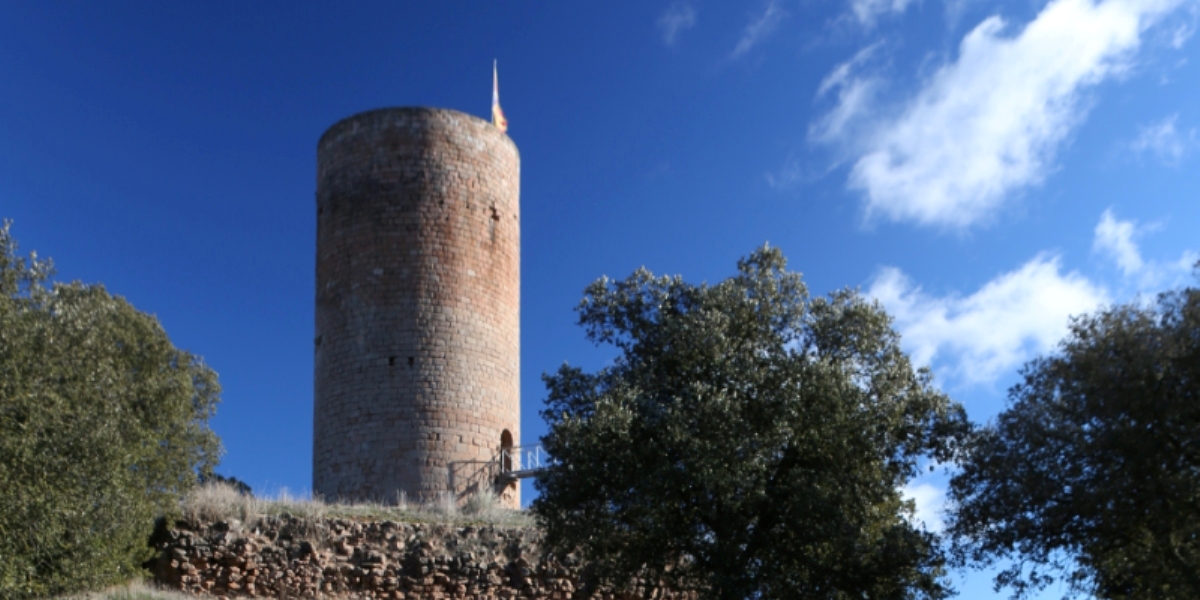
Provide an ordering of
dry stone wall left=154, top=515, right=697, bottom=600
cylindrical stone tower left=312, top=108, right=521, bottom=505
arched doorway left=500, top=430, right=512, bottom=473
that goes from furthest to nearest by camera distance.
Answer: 1. arched doorway left=500, top=430, right=512, bottom=473
2. cylindrical stone tower left=312, top=108, right=521, bottom=505
3. dry stone wall left=154, top=515, right=697, bottom=600

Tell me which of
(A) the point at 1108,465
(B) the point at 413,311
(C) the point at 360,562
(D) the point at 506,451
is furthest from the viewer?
(D) the point at 506,451

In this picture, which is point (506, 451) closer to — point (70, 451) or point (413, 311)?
point (413, 311)

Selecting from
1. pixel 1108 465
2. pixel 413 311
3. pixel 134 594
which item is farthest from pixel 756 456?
pixel 413 311

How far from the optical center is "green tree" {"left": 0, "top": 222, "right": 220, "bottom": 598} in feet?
49.9

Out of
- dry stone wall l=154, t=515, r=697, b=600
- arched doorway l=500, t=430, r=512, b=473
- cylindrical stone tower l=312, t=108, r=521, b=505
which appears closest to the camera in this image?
dry stone wall l=154, t=515, r=697, b=600

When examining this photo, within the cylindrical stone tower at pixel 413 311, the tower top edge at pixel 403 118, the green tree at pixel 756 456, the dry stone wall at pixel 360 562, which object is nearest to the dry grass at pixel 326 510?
the dry stone wall at pixel 360 562

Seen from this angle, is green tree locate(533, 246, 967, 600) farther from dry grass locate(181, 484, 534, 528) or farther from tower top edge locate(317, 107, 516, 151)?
tower top edge locate(317, 107, 516, 151)

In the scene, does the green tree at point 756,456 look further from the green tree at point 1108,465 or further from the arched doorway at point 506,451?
the arched doorway at point 506,451

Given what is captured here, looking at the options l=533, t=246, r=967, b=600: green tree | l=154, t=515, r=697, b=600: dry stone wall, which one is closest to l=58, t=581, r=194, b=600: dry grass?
l=154, t=515, r=697, b=600: dry stone wall

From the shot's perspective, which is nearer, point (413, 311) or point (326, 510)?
point (326, 510)

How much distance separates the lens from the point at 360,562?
19531 mm

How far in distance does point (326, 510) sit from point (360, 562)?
134 cm

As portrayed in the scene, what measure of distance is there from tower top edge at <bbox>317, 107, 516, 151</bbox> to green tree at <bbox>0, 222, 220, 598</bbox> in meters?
7.34

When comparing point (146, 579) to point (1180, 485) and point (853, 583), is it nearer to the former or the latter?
point (853, 583)
